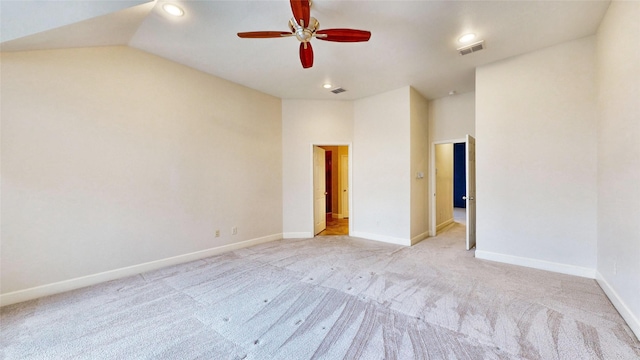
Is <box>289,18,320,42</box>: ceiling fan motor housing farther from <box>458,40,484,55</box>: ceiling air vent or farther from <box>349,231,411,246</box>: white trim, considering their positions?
<box>349,231,411,246</box>: white trim

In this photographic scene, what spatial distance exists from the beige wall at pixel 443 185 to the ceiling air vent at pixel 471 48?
8.32ft

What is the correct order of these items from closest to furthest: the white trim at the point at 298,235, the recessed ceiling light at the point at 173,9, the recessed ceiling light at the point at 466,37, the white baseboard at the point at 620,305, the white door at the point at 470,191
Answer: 1. the white baseboard at the point at 620,305
2. the recessed ceiling light at the point at 173,9
3. the recessed ceiling light at the point at 466,37
4. the white door at the point at 470,191
5. the white trim at the point at 298,235

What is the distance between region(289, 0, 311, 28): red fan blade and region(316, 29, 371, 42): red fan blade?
6.4 inches

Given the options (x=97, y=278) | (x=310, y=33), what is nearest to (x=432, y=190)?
(x=310, y=33)

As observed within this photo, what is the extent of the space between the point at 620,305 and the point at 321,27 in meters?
3.96

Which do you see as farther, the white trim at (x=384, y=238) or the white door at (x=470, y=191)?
the white trim at (x=384, y=238)

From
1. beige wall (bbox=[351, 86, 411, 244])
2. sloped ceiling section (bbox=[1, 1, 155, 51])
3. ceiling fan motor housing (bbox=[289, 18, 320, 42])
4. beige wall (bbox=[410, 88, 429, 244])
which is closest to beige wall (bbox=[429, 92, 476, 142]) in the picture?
beige wall (bbox=[410, 88, 429, 244])

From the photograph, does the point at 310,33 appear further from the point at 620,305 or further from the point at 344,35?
the point at 620,305

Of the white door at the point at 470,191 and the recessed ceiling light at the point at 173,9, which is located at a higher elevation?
the recessed ceiling light at the point at 173,9

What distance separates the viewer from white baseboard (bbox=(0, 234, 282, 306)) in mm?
2457

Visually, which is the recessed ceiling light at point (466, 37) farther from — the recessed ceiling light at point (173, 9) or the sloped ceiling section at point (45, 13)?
the sloped ceiling section at point (45, 13)

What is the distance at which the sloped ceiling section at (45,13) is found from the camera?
2.07 metres

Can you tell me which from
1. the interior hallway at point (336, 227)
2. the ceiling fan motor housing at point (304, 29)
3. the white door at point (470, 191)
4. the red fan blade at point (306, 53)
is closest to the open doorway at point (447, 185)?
the white door at point (470, 191)

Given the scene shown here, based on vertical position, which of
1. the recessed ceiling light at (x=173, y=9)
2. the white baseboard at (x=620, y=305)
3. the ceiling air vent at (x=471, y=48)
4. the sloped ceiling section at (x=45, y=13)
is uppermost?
the recessed ceiling light at (x=173, y=9)
